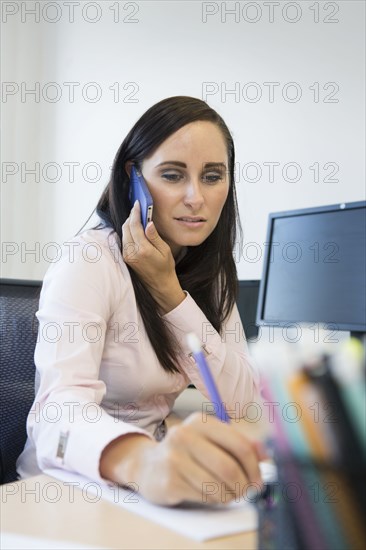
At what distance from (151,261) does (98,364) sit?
263mm

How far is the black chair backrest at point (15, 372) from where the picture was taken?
123 cm

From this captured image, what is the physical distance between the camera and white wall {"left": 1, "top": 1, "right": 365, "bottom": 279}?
2.34 metres

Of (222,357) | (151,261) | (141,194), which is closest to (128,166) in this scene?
(141,194)

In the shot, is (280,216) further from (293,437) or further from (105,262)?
(293,437)

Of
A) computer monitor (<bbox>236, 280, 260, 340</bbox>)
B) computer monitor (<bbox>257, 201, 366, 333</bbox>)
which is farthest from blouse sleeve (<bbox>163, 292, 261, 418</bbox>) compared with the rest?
computer monitor (<bbox>236, 280, 260, 340</bbox>)

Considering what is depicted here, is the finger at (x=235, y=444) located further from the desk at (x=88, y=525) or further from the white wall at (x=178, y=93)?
the white wall at (x=178, y=93)

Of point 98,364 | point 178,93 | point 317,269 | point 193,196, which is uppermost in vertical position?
point 178,93

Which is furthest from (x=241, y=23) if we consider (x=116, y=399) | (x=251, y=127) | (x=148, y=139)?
(x=116, y=399)

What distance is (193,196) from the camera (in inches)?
51.3

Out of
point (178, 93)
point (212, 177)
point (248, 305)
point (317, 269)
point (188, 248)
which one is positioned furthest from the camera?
point (178, 93)

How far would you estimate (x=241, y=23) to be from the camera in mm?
2590

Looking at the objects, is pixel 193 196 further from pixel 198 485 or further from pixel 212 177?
pixel 198 485

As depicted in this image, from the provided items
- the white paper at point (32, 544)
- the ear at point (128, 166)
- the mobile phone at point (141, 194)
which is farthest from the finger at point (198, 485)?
the ear at point (128, 166)

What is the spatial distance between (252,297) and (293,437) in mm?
1624
